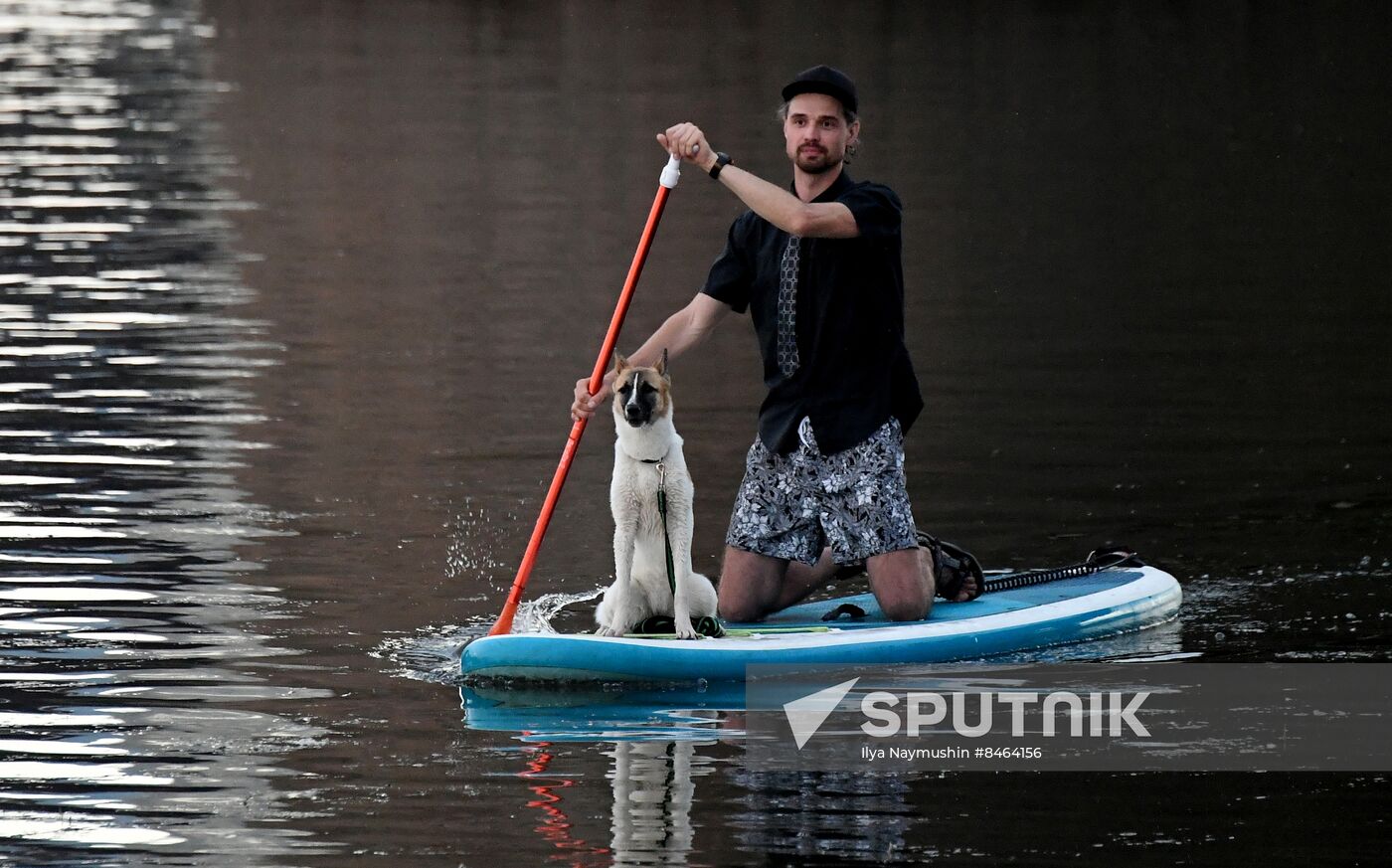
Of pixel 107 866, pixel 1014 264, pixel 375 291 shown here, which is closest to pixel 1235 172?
pixel 1014 264

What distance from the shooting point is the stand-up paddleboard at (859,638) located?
26.9 feet

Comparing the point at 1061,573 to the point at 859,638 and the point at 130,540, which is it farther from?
the point at 130,540

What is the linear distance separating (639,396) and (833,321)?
1.02 meters

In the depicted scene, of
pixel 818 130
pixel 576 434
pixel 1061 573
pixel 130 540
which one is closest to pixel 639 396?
pixel 576 434

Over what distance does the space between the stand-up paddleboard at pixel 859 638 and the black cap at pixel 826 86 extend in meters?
2.04

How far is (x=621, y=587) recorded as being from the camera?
27.2 feet

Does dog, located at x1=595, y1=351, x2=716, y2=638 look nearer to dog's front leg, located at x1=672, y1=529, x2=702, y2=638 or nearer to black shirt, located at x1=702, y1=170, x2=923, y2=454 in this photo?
dog's front leg, located at x1=672, y1=529, x2=702, y2=638

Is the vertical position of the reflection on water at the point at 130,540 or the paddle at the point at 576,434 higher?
the paddle at the point at 576,434

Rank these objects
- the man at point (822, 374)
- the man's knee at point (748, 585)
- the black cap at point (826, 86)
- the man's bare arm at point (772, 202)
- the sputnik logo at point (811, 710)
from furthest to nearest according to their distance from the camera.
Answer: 1. the man's knee at point (748, 585)
2. the man at point (822, 374)
3. the black cap at point (826, 86)
4. the man's bare arm at point (772, 202)
5. the sputnik logo at point (811, 710)

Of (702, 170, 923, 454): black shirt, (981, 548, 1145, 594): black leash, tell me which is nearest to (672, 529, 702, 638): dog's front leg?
(702, 170, 923, 454): black shirt

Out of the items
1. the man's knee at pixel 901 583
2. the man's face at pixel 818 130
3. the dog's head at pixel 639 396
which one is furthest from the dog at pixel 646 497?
the man's face at pixel 818 130

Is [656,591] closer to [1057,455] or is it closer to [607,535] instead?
[607,535]

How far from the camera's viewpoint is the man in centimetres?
843

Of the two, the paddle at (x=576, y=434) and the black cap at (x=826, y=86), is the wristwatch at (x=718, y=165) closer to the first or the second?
the paddle at (x=576, y=434)
